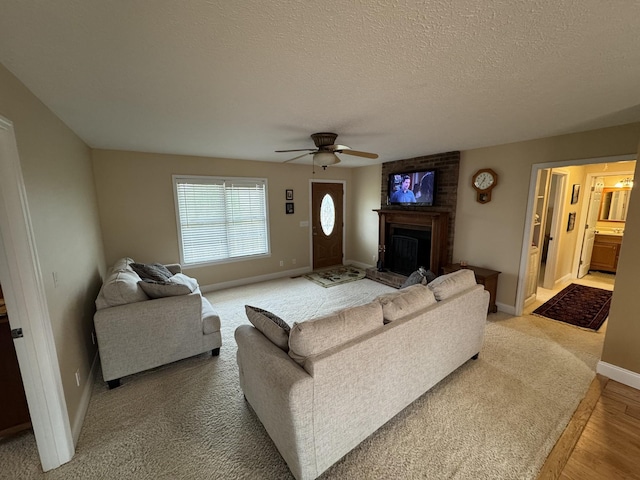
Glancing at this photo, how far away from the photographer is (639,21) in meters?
1.16

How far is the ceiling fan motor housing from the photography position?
2920 millimetres

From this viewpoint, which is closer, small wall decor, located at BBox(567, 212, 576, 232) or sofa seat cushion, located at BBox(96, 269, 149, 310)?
sofa seat cushion, located at BBox(96, 269, 149, 310)

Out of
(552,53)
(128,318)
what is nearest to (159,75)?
(128,318)

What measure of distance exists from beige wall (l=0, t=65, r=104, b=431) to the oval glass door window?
4134mm

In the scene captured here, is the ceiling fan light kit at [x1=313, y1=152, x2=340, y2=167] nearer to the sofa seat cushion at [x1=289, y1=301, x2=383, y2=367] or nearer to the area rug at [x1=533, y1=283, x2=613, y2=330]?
the sofa seat cushion at [x1=289, y1=301, x2=383, y2=367]

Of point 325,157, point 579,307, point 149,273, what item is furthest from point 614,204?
point 149,273

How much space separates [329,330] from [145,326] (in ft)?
5.96

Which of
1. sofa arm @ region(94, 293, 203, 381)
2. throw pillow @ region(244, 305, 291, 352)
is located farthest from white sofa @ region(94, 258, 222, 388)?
throw pillow @ region(244, 305, 291, 352)

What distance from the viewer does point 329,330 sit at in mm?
1583

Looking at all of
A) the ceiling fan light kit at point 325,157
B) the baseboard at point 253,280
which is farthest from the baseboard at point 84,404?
the ceiling fan light kit at point 325,157

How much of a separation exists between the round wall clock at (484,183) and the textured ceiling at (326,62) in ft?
3.72

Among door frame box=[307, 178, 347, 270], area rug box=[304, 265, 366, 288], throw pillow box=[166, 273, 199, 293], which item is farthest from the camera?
door frame box=[307, 178, 347, 270]

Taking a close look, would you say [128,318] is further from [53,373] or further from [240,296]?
[240,296]

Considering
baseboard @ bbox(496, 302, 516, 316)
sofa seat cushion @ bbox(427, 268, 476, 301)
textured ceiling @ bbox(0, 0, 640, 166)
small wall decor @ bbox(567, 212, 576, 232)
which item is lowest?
baseboard @ bbox(496, 302, 516, 316)
